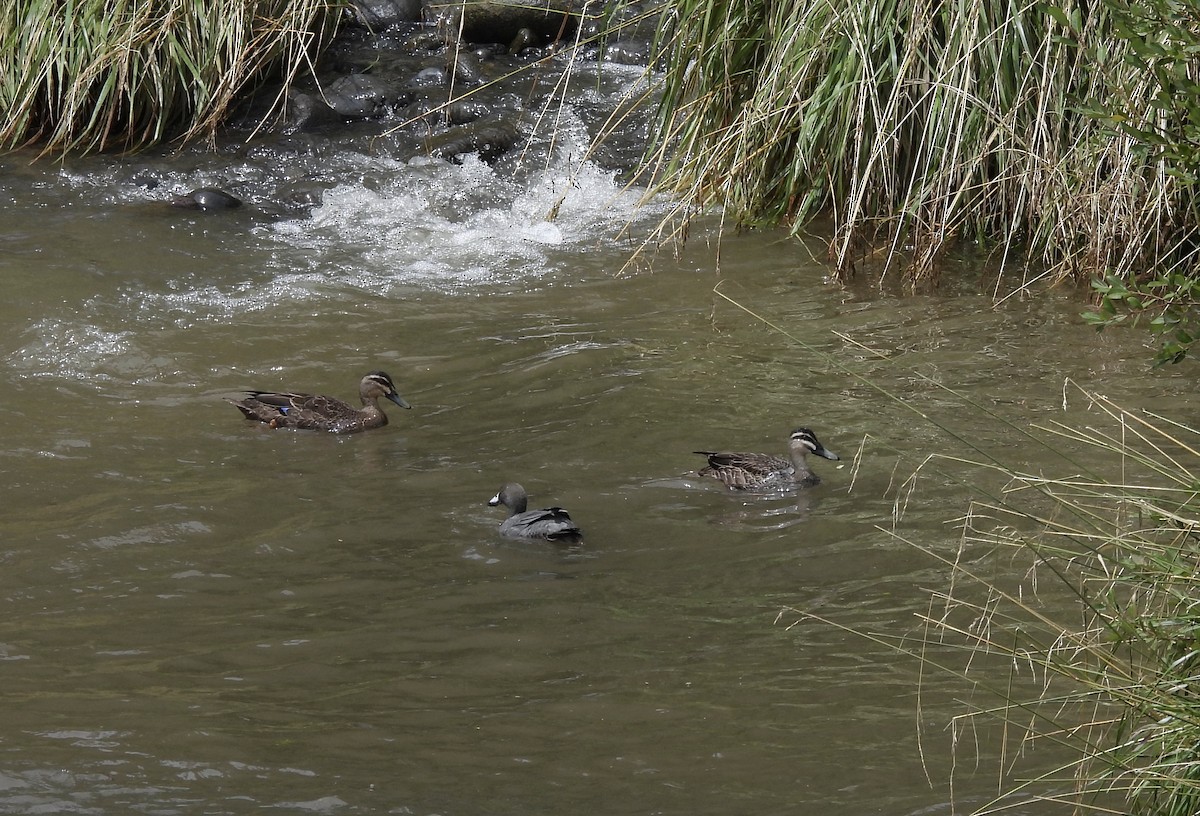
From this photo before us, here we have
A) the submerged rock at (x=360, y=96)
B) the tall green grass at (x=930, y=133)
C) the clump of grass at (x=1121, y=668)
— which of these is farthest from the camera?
the submerged rock at (x=360, y=96)

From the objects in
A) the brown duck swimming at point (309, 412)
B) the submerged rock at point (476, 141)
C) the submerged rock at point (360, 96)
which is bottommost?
the brown duck swimming at point (309, 412)

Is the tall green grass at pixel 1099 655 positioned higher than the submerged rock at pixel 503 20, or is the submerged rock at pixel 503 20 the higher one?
the submerged rock at pixel 503 20

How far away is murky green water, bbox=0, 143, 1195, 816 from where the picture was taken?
4.37 meters

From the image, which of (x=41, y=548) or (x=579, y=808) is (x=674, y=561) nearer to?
(x=579, y=808)

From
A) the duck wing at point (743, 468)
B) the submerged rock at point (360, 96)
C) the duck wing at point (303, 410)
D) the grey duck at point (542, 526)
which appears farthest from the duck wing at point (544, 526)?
the submerged rock at point (360, 96)

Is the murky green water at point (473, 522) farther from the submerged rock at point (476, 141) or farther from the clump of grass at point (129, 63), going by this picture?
the submerged rock at point (476, 141)

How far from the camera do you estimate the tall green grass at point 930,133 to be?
330 inches

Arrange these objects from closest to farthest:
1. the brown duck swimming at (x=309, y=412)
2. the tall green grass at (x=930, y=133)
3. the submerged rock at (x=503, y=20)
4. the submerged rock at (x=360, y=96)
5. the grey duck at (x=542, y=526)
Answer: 1. the grey duck at (x=542, y=526)
2. the brown duck swimming at (x=309, y=412)
3. the tall green grass at (x=930, y=133)
4. the submerged rock at (x=360, y=96)
5. the submerged rock at (x=503, y=20)

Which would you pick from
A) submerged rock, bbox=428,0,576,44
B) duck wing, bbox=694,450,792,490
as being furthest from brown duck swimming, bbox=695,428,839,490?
submerged rock, bbox=428,0,576,44

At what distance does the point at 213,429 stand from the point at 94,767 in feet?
11.4

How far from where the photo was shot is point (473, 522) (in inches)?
249

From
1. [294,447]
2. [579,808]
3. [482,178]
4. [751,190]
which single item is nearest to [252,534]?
[294,447]

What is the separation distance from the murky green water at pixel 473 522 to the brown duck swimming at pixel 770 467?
0.11 metres

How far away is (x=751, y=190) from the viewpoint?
391 inches
